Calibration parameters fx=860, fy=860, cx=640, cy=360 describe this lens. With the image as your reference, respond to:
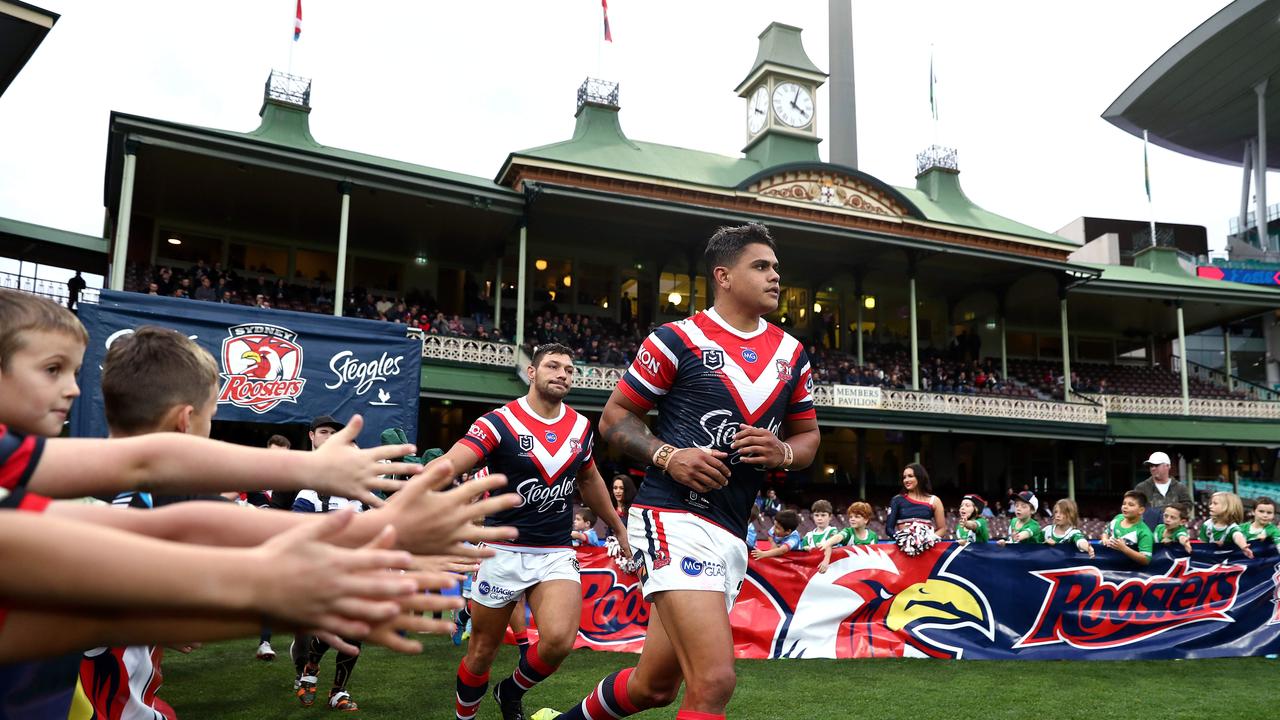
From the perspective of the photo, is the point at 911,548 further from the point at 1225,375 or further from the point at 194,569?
the point at 1225,375

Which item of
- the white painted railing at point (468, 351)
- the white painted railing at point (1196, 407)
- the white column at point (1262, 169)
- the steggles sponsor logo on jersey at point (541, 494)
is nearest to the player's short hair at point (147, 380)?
the steggles sponsor logo on jersey at point (541, 494)

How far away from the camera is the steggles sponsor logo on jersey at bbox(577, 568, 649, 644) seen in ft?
30.7

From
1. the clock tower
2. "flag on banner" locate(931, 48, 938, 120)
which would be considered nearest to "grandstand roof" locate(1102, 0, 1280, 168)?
"flag on banner" locate(931, 48, 938, 120)

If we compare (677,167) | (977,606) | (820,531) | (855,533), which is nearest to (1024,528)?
(977,606)

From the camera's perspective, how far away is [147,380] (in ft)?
8.25

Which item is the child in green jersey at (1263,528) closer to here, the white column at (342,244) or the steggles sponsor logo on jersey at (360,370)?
the steggles sponsor logo on jersey at (360,370)

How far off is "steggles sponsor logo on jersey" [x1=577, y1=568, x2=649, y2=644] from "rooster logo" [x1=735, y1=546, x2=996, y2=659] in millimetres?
1149

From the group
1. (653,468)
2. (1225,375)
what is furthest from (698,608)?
(1225,375)

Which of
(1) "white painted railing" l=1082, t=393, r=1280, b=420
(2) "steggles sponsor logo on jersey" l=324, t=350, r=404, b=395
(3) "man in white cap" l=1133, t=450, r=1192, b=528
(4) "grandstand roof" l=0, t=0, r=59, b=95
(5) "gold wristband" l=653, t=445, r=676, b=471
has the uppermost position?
(4) "grandstand roof" l=0, t=0, r=59, b=95

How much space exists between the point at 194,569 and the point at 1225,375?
41622 millimetres

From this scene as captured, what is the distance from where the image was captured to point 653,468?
163 inches

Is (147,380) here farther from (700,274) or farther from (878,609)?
(700,274)

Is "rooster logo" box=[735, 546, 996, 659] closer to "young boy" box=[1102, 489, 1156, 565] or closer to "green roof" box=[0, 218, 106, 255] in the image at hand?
"young boy" box=[1102, 489, 1156, 565]

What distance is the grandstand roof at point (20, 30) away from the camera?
1534 cm
